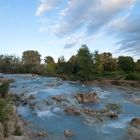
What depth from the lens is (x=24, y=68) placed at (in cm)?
10694

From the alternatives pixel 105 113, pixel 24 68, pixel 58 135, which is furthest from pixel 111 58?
pixel 58 135

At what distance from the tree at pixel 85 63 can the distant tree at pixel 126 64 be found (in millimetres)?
16446

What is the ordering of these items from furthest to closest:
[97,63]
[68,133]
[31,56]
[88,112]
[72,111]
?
[31,56], [97,63], [72,111], [88,112], [68,133]

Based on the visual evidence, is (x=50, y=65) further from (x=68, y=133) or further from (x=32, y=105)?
(x=68, y=133)

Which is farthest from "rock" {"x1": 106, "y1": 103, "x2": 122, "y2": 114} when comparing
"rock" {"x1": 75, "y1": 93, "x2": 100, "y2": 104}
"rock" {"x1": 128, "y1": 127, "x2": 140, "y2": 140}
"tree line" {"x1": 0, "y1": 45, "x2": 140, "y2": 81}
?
"tree line" {"x1": 0, "y1": 45, "x2": 140, "y2": 81}

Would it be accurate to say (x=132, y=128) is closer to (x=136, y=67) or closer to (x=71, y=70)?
(x=71, y=70)

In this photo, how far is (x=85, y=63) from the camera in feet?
285

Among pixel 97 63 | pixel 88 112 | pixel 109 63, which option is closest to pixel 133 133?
pixel 88 112

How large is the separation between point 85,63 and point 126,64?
19984 millimetres

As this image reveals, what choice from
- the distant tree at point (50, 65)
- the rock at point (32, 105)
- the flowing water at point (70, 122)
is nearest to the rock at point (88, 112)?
the flowing water at point (70, 122)

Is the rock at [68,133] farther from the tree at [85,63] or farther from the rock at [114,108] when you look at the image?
the tree at [85,63]

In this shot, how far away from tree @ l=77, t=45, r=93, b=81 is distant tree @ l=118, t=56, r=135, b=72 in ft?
54.0

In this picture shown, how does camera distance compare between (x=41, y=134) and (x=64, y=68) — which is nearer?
(x=41, y=134)

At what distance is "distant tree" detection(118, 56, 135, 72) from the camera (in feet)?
327
